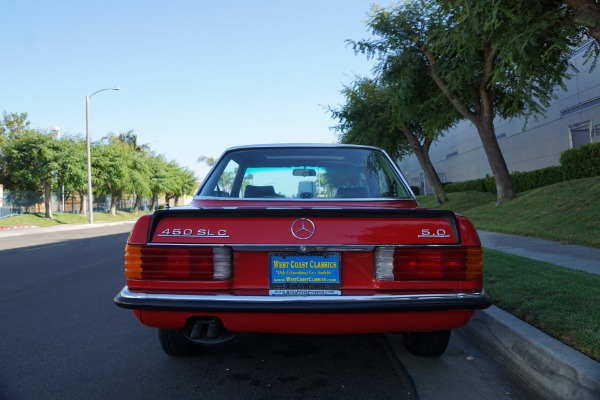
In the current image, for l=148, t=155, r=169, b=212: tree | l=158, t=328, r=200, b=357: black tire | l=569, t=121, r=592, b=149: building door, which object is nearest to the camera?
l=158, t=328, r=200, b=357: black tire

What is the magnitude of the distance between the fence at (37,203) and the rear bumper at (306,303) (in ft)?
92.2

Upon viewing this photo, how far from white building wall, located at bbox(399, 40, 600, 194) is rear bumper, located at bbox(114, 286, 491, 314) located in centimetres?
1498

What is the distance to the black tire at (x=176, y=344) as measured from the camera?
354 cm

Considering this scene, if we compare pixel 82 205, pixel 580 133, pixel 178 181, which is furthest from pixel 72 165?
pixel 580 133

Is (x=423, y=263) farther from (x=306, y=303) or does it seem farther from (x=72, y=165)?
(x=72, y=165)

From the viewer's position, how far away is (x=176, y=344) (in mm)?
3617

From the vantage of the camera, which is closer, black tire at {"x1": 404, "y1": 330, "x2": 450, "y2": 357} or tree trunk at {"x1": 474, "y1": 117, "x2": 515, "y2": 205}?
black tire at {"x1": 404, "y1": 330, "x2": 450, "y2": 357}

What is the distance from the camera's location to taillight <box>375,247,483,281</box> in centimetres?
288

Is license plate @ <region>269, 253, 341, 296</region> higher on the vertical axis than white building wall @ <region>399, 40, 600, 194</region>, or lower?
lower

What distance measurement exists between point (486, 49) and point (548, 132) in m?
12.0

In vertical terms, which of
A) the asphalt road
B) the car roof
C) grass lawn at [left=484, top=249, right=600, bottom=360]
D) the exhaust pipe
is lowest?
the asphalt road

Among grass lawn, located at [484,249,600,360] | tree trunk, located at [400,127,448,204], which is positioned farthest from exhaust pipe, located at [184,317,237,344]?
tree trunk, located at [400,127,448,204]

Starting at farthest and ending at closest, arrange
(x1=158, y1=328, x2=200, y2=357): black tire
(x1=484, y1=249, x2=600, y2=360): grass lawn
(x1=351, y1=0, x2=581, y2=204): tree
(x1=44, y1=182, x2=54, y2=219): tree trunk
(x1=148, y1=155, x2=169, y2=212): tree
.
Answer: (x1=148, y1=155, x2=169, y2=212): tree < (x1=44, y1=182, x2=54, y2=219): tree trunk < (x1=351, y1=0, x2=581, y2=204): tree < (x1=158, y1=328, x2=200, y2=357): black tire < (x1=484, y1=249, x2=600, y2=360): grass lawn

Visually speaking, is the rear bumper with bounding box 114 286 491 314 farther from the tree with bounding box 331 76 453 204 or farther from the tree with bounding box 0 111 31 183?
the tree with bounding box 0 111 31 183
